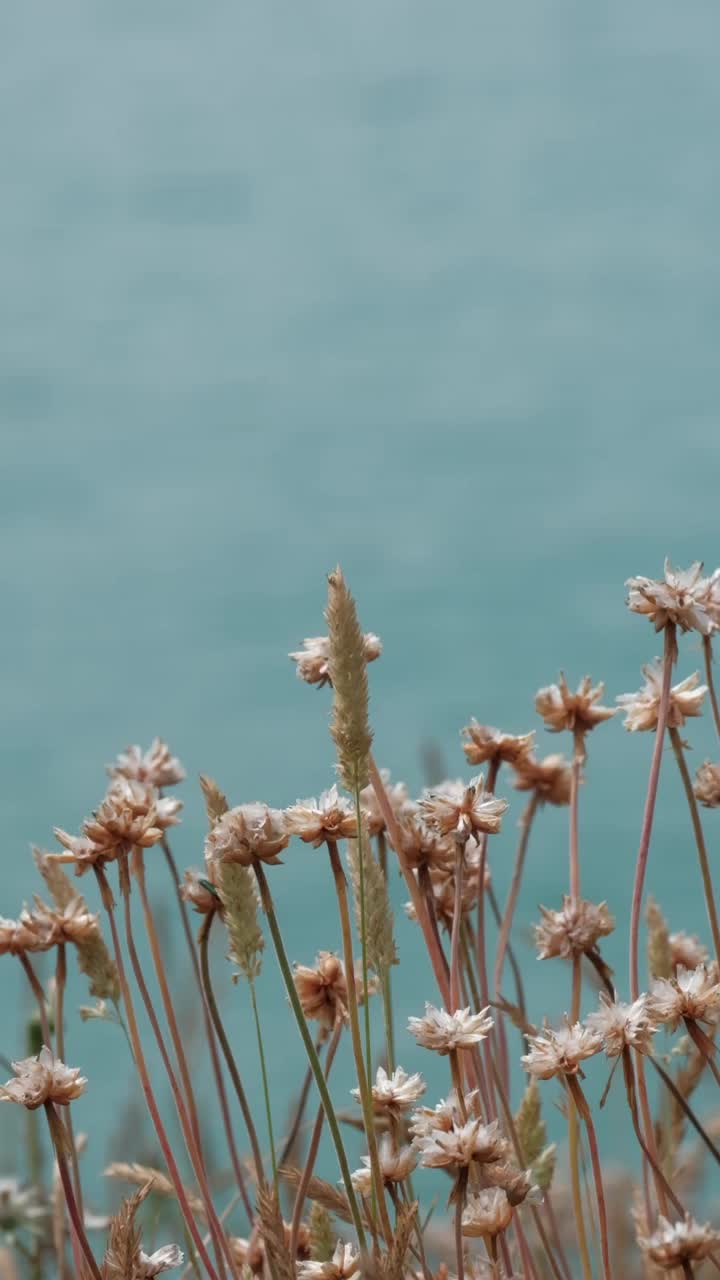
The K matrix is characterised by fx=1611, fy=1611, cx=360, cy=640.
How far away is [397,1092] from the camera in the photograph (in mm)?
2174

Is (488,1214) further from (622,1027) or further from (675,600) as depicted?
(675,600)

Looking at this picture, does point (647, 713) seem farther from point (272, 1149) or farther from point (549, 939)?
point (272, 1149)

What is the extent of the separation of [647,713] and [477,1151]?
2.87ft

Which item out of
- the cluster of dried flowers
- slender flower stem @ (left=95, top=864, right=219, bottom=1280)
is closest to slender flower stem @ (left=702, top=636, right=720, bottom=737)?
the cluster of dried flowers

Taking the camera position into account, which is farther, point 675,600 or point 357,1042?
point 675,600

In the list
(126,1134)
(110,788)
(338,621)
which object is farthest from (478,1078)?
(126,1134)

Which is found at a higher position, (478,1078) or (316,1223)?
(478,1078)

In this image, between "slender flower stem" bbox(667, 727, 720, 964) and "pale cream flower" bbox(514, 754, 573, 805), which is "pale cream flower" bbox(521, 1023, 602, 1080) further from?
"pale cream flower" bbox(514, 754, 573, 805)

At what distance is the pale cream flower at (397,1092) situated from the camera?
2.16 metres

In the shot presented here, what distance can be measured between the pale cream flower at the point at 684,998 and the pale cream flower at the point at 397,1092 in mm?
333

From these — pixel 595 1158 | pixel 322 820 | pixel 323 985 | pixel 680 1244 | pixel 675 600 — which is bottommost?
pixel 680 1244

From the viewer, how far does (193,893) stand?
8.34ft

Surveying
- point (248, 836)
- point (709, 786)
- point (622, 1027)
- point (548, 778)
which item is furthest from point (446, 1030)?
point (548, 778)

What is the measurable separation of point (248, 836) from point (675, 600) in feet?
2.48
